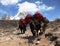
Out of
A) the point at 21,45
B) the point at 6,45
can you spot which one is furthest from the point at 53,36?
the point at 6,45

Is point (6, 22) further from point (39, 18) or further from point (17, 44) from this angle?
point (17, 44)

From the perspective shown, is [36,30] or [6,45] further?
[36,30]

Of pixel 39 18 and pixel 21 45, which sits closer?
pixel 21 45

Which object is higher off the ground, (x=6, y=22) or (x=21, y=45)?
(x=6, y=22)

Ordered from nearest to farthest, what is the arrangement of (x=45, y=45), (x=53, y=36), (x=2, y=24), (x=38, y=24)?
(x=45, y=45) → (x=53, y=36) → (x=38, y=24) → (x=2, y=24)

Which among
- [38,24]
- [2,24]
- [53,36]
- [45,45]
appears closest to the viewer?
[45,45]

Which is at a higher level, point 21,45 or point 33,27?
point 33,27

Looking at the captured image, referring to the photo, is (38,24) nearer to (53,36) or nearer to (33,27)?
(33,27)

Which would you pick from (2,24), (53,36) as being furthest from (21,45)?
(2,24)

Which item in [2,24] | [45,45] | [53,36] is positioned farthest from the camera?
A: [2,24]

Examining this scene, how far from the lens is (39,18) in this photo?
28.2m

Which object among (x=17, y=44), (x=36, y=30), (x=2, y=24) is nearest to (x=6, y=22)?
(x=2, y=24)

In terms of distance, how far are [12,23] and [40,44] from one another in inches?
2121

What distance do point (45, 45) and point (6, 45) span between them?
516 cm
